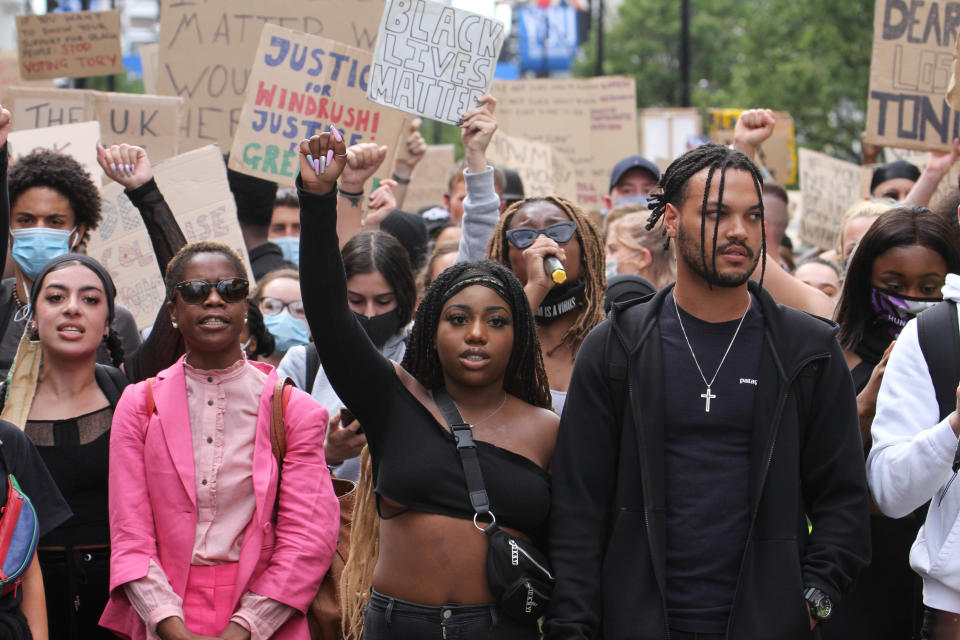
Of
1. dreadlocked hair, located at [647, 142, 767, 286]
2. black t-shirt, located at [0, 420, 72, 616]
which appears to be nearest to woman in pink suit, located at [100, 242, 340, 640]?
black t-shirt, located at [0, 420, 72, 616]

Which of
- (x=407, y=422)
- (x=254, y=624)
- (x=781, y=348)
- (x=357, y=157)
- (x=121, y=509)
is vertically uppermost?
(x=357, y=157)

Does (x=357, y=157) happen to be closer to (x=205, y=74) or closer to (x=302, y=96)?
(x=302, y=96)

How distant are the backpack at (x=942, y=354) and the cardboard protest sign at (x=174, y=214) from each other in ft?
11.7

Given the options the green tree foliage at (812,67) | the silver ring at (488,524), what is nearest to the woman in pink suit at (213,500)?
the silver ring at (488,524)

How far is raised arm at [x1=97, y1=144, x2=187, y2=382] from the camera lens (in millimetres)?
4219

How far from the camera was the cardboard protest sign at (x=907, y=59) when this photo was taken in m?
6.91

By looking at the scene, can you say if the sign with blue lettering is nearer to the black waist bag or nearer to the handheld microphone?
the handheld microphone

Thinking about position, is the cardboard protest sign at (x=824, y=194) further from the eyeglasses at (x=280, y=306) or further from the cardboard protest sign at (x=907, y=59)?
the eyeglasses at (x=280, y=306)

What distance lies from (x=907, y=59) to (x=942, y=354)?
4.21 m

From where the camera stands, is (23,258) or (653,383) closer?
(653,383)

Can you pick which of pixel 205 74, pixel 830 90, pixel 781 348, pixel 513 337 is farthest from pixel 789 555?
pixel 830 90

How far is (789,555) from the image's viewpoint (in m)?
2.99

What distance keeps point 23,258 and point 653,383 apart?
2.85 m

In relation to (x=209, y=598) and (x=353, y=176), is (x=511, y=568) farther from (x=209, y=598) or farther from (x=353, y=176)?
(x=353, y=176)
